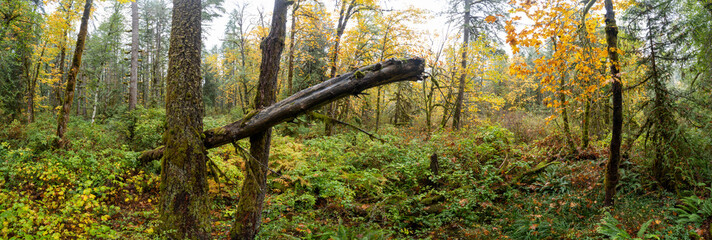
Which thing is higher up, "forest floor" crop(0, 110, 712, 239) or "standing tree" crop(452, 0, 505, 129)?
"standing tree" crop(452, 0, 505, 129)

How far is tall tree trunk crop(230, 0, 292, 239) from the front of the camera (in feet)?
14.4

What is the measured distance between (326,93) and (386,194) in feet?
13.6

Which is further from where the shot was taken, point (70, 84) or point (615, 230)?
point (70, 84)

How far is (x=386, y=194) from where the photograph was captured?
23.7ft

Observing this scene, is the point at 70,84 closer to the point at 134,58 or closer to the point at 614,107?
the point at 134,58

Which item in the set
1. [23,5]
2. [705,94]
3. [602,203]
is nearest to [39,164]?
[23,5]

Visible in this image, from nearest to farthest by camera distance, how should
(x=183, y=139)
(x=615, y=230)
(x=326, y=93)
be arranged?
(x=326, y=93), (x=183, y=139), (x=615, y=230)

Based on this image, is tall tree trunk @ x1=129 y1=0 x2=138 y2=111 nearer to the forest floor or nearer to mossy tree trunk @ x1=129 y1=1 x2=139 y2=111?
mossy tree trunk @ x1=129 y1=1 x2=139 y2=111

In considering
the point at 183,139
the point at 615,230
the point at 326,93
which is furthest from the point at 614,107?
the point at 183,139

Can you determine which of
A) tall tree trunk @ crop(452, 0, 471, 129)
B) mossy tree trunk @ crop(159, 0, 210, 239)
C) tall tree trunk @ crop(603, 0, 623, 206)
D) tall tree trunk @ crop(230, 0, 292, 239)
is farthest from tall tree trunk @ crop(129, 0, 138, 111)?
tall tree trunk @ crop(603, 0, 623, 206)

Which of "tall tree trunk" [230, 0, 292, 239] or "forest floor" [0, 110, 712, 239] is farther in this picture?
"forest floor" [0, 110, 712, 239]

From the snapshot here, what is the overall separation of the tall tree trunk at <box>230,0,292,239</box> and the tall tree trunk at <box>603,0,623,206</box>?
17.1 feet

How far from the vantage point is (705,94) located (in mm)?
5875

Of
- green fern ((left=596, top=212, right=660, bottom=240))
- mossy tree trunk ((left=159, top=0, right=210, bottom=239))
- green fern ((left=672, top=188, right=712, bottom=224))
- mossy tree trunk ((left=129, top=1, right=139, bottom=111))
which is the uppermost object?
mossy tree trunk ((left=129, top=1, right=139, bottom=111))
